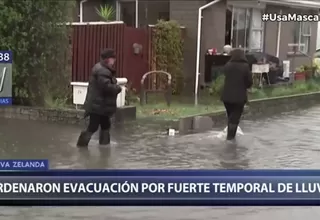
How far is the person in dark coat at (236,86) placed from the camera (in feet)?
35.6

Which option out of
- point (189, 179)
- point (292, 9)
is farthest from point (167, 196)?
point (292, 9)

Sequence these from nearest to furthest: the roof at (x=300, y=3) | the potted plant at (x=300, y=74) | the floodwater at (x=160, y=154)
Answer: the floodwater at (x=160, y=154)
the roof at (x=300, y=3)
the potted plant at (x=300, y=74)

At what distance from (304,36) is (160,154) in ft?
54.5

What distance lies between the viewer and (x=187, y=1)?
59.7 feet

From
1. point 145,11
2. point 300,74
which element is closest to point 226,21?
point 145,11

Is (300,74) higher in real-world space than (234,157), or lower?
higher

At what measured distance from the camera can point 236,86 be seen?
A: 10867 mm

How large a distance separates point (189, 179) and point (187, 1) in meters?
13.3

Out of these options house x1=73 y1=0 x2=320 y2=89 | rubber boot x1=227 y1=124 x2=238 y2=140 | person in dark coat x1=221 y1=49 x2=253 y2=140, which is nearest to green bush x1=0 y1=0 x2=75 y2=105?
person in dark coat x1=221 y1=49 x2=253 y2=140

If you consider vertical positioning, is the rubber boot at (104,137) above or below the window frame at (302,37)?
below

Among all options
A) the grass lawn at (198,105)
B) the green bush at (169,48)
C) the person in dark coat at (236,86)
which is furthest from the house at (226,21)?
the person in dark coat at (236,86)

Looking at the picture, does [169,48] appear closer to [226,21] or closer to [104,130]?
[226,21]

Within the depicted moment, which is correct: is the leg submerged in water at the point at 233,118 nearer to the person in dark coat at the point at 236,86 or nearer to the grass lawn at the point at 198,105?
the person in dark coat at the point at 236,86

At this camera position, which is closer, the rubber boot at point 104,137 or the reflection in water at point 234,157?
the reflection in water at point 234,157
